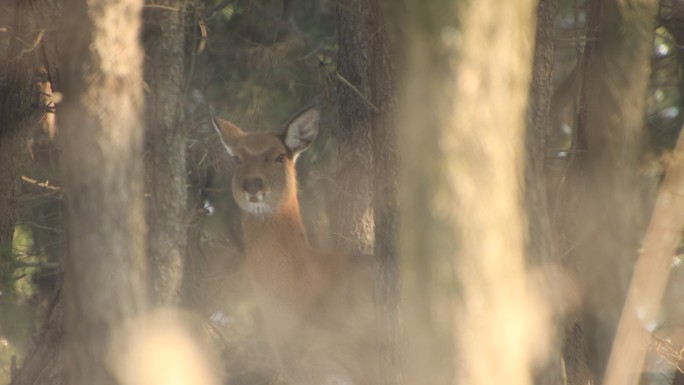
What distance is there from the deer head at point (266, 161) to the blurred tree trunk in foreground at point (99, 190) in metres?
2.12

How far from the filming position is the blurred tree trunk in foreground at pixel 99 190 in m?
7.03

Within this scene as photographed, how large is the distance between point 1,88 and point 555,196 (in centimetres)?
485

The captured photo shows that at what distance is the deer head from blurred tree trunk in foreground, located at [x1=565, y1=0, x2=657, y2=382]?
2401mm

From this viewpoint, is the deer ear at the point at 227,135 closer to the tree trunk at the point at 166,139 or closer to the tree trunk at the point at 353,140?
the tree trunk at the point at 166,139

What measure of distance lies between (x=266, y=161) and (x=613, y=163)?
2.92m

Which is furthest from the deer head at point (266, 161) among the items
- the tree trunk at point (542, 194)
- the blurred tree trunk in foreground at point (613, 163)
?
the blurred tree trunk in foreground at point (613, 163)

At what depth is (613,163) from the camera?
855 cm

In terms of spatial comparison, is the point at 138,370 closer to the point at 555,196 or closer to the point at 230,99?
the point at 555,196

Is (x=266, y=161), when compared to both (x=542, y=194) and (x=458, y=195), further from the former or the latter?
(x=458, y=195)

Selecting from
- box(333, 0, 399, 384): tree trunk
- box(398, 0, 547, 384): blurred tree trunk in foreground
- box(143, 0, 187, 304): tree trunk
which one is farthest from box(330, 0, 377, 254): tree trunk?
box(398, 0, 547, 384): blurred tree trunk in foreground

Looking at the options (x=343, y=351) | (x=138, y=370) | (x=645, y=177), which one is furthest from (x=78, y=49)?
(x=645, y=177)

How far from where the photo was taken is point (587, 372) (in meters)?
8.95

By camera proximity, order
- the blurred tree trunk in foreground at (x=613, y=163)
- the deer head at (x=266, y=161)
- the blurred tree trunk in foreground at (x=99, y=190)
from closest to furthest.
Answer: the blurred tree trunk in foreground at (x=99, y=190) → the blurred tree trunk in foreground at (x=613, y=163) → the deer head at (x=266, y=161)

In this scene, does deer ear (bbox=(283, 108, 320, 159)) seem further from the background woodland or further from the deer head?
the background woodland
